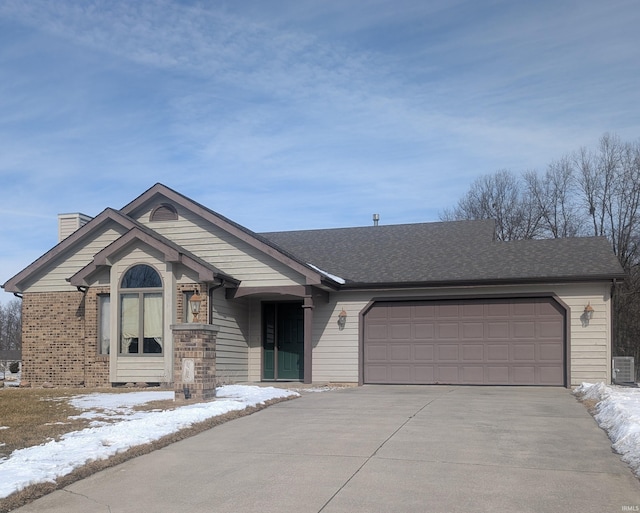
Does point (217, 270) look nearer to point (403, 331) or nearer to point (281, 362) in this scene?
point (281, 362)

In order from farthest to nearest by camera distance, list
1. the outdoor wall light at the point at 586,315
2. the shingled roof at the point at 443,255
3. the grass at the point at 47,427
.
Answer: the shingled roof at the point at 443,255 → the outdoor wall light at the point at 586,315 → the grass at the point at 47,427

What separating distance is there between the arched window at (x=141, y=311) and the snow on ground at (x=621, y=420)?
9663mm

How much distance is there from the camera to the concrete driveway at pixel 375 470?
573 centimetres

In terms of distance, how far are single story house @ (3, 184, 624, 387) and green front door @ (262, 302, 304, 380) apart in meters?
0.04

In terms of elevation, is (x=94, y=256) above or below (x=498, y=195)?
below

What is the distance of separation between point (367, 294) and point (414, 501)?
40.2ft

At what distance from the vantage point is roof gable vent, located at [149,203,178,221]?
711 inches

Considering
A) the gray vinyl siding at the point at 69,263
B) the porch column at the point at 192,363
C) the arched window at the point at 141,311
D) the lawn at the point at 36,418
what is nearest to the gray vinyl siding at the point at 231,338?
the arched window at the point at 141,311

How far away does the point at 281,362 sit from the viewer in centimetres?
1905

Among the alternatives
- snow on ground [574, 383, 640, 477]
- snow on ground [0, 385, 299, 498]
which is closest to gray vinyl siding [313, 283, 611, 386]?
snow on ground [574, 383, 640, 477]

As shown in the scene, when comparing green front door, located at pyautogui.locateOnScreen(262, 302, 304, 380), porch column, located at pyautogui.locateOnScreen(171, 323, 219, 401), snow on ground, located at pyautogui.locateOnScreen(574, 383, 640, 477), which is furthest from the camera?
green front door, located at pyautogui.locateOnScreen(262, 302, 304, 380)

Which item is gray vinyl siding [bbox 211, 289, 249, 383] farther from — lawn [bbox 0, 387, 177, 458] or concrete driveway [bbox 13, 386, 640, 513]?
concrete driveway [bbox 13, 386, 640, 513]

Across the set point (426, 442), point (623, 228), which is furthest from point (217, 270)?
point (623, 228)

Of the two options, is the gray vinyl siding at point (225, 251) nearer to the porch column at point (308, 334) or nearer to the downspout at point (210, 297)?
the porch column at point (308, 334)
